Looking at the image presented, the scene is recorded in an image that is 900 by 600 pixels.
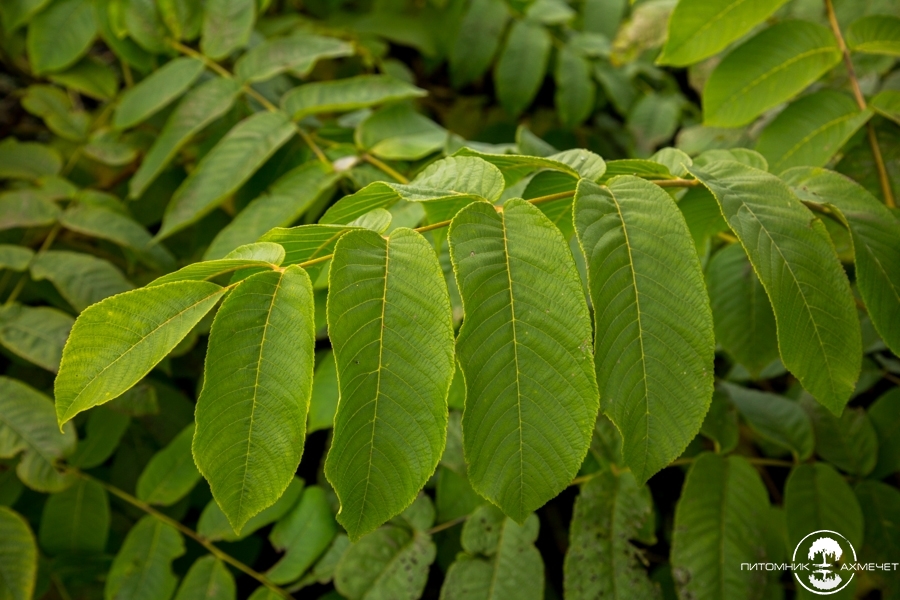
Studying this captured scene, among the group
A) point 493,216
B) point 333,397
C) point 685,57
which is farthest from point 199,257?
point 685,57

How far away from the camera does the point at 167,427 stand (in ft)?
5.64

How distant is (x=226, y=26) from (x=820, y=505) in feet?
6.04

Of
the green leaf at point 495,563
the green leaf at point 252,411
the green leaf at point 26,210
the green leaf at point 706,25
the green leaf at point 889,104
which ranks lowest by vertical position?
the green leaf at point 495,563

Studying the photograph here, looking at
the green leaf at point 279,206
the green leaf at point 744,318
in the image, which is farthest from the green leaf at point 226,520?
the green leaf at point 744,318

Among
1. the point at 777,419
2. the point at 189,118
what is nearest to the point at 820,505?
the point at 777,419

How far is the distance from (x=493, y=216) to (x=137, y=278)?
1281 millimetres

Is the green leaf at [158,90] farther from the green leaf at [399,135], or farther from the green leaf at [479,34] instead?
the green leaf at [479,34]

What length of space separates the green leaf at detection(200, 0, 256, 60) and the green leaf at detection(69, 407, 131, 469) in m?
0.97

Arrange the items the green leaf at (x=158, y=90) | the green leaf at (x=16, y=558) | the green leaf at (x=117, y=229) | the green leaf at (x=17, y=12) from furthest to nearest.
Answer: the green leaf at (x=17, y=12) < the green leaf at (x=158, y=90) < the green leaf at (x=117, y=229) < the green leaf at (x=16, y=558)

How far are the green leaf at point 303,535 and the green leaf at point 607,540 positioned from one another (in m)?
0.52

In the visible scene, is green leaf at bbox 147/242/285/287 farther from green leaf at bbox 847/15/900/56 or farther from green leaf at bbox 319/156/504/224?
green leaf at bbox 847/15/900/56

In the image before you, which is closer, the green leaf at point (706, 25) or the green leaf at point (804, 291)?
the green leaf at point (804, 291)

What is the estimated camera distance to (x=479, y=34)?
227 centimetres

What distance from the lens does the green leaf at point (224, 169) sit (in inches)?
61.5
